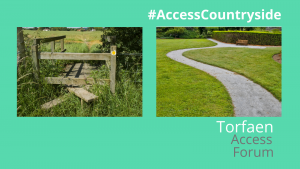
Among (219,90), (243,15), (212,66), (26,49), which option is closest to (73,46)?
(26,49)

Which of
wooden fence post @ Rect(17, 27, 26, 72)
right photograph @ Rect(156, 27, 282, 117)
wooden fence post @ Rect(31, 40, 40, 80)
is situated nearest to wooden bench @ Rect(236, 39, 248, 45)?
right photograph @ Rect(156, 27, 282, 117)

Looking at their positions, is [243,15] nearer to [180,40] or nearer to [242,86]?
[180,40]

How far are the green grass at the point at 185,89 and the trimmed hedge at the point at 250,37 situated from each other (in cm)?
34

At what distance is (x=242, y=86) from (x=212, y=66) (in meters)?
1.19

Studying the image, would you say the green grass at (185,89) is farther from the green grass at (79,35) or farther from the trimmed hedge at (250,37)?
the green grass at (79,35)

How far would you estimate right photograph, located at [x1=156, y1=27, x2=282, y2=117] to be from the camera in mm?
4539

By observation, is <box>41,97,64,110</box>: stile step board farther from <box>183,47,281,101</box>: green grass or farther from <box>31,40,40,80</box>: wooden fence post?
<box>183,47,281,101</box>: green grass

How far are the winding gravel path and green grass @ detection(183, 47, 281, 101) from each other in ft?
0.56

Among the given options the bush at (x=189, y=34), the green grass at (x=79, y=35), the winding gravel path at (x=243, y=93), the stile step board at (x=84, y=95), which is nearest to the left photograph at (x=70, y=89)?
the stile step board at (x=84, y=95)

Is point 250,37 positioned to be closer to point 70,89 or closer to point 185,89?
point 185,89

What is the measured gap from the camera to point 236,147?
3451 millimetres

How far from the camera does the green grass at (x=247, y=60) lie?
5461mm

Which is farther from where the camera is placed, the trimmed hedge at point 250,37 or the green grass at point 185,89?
the trimmed hedge at point 250,37

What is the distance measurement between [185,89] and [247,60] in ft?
7.60
